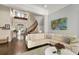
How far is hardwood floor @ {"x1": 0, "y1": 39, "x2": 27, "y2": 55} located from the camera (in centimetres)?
179

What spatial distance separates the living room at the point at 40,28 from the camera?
5.97 ft

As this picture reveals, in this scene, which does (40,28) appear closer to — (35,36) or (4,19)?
(35,36)

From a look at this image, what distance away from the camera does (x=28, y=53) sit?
184cm

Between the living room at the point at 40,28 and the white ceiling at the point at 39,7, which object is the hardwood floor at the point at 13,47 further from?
the white ceiling at the point at 39,7

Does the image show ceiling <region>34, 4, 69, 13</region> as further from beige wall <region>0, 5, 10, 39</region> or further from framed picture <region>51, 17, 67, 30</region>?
beige wall <region>0, 5, 10, 39</region>

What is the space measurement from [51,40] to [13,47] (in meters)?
0.59

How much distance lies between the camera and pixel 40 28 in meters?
1.88

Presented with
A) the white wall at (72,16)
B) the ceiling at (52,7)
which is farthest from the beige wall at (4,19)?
the white wall at (72,16)

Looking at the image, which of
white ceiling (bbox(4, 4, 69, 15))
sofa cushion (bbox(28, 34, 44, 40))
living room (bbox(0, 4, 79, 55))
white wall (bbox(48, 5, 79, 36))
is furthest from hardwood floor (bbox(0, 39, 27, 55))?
white wall (bbox(48, 5, 79, 36))
